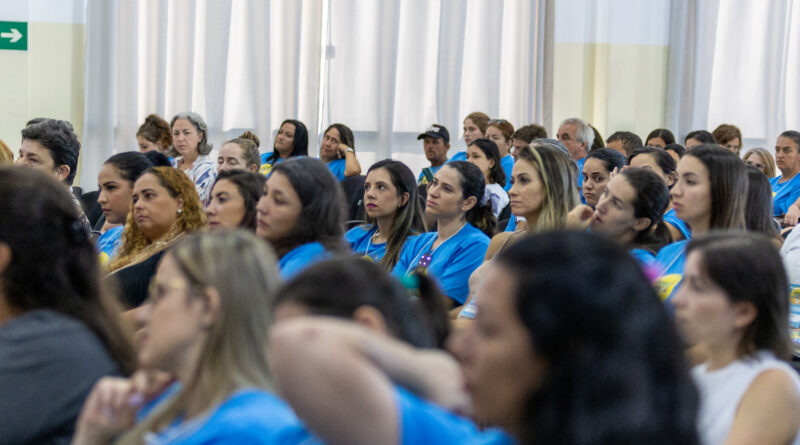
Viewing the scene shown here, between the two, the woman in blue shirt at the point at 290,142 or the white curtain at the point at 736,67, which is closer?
the woman in blue shirt at the point at 290,142

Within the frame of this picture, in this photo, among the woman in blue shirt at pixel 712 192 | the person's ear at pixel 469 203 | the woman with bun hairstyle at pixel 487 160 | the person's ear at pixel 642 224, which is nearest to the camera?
the woman in blue shirt at pixel 712 192

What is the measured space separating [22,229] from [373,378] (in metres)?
1.08

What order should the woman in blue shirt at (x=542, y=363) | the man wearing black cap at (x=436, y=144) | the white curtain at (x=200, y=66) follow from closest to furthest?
the woman in blue shirt at (x=542, y=363), the man wearing black cap at (x=436, y=144), the white curtain at (x=200, y=66)

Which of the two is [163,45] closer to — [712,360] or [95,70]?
[95,70]

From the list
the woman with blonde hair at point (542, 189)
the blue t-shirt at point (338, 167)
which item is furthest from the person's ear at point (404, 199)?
the blue t-shirt at point (338, 167)

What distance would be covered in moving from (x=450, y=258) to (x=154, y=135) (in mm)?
3422

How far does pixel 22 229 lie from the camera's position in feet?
5.15

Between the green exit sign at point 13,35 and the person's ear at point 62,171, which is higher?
the green exit sign at point 13,35

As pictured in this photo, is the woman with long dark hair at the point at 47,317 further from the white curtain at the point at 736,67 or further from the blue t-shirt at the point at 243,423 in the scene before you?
the white curtain at the point at 736,67

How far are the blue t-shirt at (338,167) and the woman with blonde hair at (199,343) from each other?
5.32m

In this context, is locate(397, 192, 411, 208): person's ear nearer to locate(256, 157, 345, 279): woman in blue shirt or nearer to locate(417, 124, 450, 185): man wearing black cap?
locate(256, 157, 345, 279): woman in blue shirt

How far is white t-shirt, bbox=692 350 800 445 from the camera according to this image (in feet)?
5.24

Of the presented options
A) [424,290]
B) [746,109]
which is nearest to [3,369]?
[424,290]

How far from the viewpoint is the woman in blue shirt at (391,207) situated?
394cm
